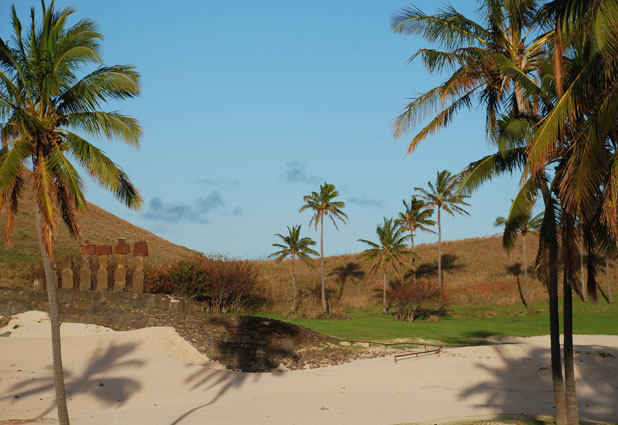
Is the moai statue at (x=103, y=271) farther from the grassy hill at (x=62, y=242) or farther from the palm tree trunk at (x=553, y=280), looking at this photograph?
the palm tree trunk at (x=553, y=280)

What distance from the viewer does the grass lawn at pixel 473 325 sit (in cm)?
3116

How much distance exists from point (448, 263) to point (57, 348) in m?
61.4

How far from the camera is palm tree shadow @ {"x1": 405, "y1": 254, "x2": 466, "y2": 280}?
6612 centimetres

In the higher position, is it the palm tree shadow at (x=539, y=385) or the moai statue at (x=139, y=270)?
the moai statue at (x=139, y=270)

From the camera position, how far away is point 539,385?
20062 mm

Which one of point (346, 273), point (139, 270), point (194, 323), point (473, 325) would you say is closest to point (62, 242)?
point (139, 270)

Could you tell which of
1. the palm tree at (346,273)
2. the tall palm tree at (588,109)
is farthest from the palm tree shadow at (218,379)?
the palm tree at (346,273)

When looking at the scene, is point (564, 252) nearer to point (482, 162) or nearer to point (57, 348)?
point (482, 162)

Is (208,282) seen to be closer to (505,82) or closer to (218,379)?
(218,379)

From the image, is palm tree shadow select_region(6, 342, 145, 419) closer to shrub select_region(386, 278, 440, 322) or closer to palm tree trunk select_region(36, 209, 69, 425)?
palm tree trunk select_region(36, 209, 69, 425)

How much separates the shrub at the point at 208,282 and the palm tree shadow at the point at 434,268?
2971cm

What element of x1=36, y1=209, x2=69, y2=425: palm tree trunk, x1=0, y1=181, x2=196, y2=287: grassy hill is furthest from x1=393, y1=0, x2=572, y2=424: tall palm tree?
x1=0, y1=181, x2=196, y2=287: grassy hill

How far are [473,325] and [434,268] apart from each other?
100 ft

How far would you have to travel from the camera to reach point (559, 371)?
13828 millimetres
